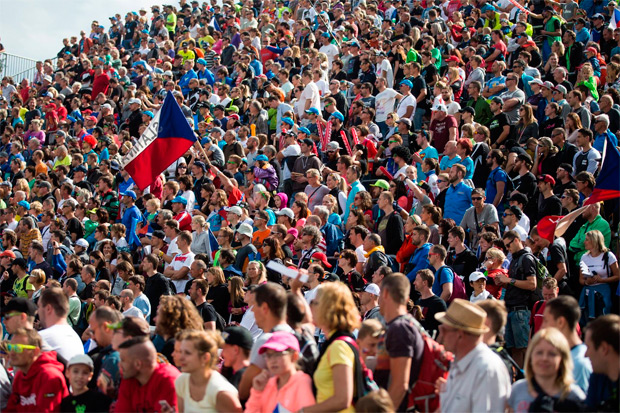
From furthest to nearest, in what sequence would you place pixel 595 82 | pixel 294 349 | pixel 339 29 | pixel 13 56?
pixel 13 56 < pixel 339 29 < pixel 595 82 < pixel 294 349

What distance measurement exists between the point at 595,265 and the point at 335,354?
507 cm

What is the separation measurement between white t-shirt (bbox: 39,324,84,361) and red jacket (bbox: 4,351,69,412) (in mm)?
447

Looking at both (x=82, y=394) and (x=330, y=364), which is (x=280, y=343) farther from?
(x=82, y=394)

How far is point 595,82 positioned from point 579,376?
11.2 metres

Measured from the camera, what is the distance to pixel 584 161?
490 inches

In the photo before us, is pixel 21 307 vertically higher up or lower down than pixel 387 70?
lower down

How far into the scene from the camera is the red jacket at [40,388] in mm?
6309

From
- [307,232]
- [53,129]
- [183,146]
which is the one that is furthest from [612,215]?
[53,129]

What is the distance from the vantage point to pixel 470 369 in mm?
5160

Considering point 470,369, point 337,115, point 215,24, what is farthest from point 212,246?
point 215,24

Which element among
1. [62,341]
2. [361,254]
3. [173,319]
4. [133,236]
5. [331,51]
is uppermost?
[331,51]

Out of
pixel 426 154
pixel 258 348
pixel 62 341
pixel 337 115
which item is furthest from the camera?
pixel 337 115

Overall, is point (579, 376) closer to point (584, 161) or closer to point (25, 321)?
point (25, 321)

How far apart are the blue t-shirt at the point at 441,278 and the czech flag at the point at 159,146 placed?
4.43 m
